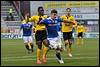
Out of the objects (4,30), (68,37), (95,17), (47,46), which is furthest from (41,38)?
(95,17)

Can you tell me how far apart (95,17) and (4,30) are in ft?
40.3

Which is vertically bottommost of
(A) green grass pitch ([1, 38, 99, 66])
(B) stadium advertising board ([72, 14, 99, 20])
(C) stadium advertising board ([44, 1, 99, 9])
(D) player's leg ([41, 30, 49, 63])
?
(B) stadium advertising board ([72, 14, 99, 20])

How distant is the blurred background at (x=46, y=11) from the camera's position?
5628 centimetres

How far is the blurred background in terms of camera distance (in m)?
56.3

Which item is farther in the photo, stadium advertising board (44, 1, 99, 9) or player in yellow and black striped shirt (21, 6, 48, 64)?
stadium advertising board (44, 1, 99, 9)

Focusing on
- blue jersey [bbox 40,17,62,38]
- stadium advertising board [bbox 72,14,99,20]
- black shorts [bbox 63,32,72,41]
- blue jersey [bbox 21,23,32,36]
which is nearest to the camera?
blue jersey [bbox 40,17,62,38]

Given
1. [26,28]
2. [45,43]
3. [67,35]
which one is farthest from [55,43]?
[26,28]

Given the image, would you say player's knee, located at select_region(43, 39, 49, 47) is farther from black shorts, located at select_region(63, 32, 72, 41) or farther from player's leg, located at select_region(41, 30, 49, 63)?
black shorts, located at select_region(63, 32, 72, 41)

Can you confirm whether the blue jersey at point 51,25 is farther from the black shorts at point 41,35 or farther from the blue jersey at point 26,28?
the blue jersey at point 26,28

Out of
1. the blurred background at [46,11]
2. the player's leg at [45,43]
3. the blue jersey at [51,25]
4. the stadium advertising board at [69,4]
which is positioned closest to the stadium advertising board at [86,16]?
the blurred background at [46,11]

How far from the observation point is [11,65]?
1588cm

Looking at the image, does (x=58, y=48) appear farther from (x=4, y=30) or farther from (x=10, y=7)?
(x=10, y=7)

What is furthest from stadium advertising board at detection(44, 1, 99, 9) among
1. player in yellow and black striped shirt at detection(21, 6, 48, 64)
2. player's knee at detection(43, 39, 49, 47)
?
player's knee at detection(43, 39, 49, 47)

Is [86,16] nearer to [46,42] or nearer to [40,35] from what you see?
[40,35]
